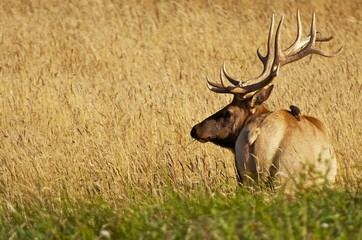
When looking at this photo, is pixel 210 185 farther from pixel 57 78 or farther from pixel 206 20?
pixel 206 20

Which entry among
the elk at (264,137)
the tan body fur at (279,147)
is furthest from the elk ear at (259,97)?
the tan body fur at (279,147)

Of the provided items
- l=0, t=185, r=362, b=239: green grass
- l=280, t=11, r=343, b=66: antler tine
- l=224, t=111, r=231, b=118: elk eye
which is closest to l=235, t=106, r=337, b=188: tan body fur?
l=224, t=111, r=231, b=118: elk eye

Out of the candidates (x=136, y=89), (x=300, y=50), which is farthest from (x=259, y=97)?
(x=136, y=89)

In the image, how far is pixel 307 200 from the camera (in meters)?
6.12

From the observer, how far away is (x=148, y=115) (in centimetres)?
1066

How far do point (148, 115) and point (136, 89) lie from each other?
1.37 meters

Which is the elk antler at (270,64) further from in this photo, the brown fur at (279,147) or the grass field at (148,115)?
the grass field at (148,115)

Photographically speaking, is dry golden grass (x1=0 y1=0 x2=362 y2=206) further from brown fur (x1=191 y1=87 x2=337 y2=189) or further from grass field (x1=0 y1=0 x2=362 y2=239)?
brown fur (x1=191 y1=87 x2=337 y2=189)

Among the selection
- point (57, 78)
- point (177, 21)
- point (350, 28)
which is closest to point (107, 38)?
point (177, 21)

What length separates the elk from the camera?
24.9 feet

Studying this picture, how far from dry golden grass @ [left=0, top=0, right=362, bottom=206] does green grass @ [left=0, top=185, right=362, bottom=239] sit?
529mm

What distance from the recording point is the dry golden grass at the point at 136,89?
28.0 feet

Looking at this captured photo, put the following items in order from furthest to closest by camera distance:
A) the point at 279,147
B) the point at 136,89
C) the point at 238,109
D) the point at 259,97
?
the point at 136,89 < the point at 238,109 < the point at 259,97 < the point at 279,147

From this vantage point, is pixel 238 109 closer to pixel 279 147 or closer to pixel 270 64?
pixel 270 64
